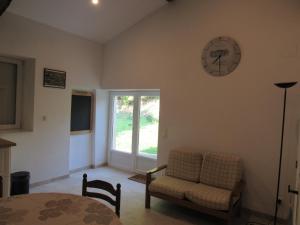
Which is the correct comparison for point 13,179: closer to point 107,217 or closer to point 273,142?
point 107,217

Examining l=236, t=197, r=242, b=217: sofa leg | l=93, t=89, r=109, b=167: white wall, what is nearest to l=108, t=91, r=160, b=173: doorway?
l=93, t=89, r=109, b=167: white wall

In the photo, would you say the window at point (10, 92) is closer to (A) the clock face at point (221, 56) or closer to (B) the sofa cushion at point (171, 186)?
(B) the sofa cushion at point (171, 186)

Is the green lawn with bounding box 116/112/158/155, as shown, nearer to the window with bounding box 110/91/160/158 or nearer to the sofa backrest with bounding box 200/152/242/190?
the window with bounding box 110/91/160/158

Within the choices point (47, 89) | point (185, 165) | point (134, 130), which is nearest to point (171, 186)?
point (185, 165)

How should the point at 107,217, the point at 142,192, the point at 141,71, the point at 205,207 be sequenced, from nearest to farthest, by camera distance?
the point at 107,217, the point at 205,207, the point at 142,192, the point at 141,71

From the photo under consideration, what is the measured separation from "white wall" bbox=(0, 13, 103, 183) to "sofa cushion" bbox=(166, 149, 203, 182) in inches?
84.6

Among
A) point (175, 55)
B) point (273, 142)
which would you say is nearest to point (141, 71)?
point (175, 55)

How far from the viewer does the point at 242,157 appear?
10.7ft

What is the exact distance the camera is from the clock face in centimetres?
330

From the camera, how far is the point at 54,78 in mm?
4039

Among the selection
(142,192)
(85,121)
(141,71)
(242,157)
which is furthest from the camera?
(85,121)

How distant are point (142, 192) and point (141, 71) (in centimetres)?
224

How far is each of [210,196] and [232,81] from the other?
1.69 meters

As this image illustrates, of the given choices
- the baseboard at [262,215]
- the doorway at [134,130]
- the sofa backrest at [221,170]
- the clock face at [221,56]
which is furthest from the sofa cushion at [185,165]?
the clock face at [221,56]
